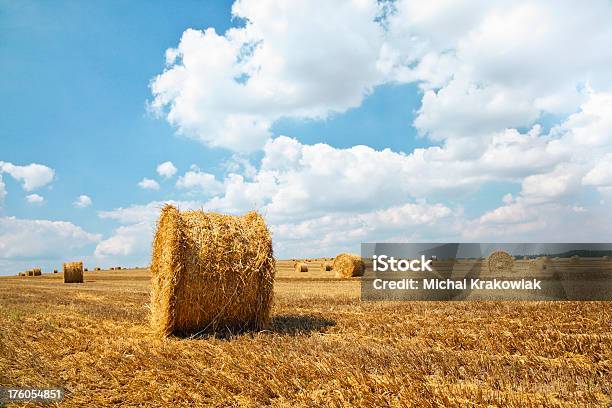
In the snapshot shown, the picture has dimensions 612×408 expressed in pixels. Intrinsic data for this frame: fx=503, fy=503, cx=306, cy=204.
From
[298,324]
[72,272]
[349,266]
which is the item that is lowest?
[298,324]

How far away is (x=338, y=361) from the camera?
658cm

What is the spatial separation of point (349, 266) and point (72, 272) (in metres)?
18.7

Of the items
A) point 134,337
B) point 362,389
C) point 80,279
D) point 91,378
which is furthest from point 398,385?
point 80,279

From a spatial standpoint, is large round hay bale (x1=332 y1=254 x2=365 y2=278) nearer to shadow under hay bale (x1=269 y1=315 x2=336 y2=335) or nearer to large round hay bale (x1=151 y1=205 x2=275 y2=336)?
shadow under hay bale (x1=269 y1=315 x2=336 y2=335)

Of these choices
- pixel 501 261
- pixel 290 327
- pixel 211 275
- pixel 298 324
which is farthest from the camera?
pixel 501 261

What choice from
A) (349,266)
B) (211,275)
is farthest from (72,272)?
(211,275)

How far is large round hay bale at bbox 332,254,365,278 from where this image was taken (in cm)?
2945

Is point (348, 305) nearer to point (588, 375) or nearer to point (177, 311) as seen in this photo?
point (177, 311)

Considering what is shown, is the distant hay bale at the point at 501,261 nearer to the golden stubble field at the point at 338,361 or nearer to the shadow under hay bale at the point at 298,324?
the golden stubble field at the point at 338,361

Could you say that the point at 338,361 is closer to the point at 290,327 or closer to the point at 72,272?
the point at 290,327

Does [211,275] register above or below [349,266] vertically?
above

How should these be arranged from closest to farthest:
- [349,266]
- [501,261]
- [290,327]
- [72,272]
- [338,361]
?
[338,361] < [290,327] < [501,261] < [349,266] < [72,272]

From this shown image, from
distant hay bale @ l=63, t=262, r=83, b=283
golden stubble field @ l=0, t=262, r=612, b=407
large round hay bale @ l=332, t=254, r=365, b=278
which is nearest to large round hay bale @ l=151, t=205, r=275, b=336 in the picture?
golden stubble field @ l=0, t=262, r=612, b=407

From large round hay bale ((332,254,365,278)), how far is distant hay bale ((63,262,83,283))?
17637mm
